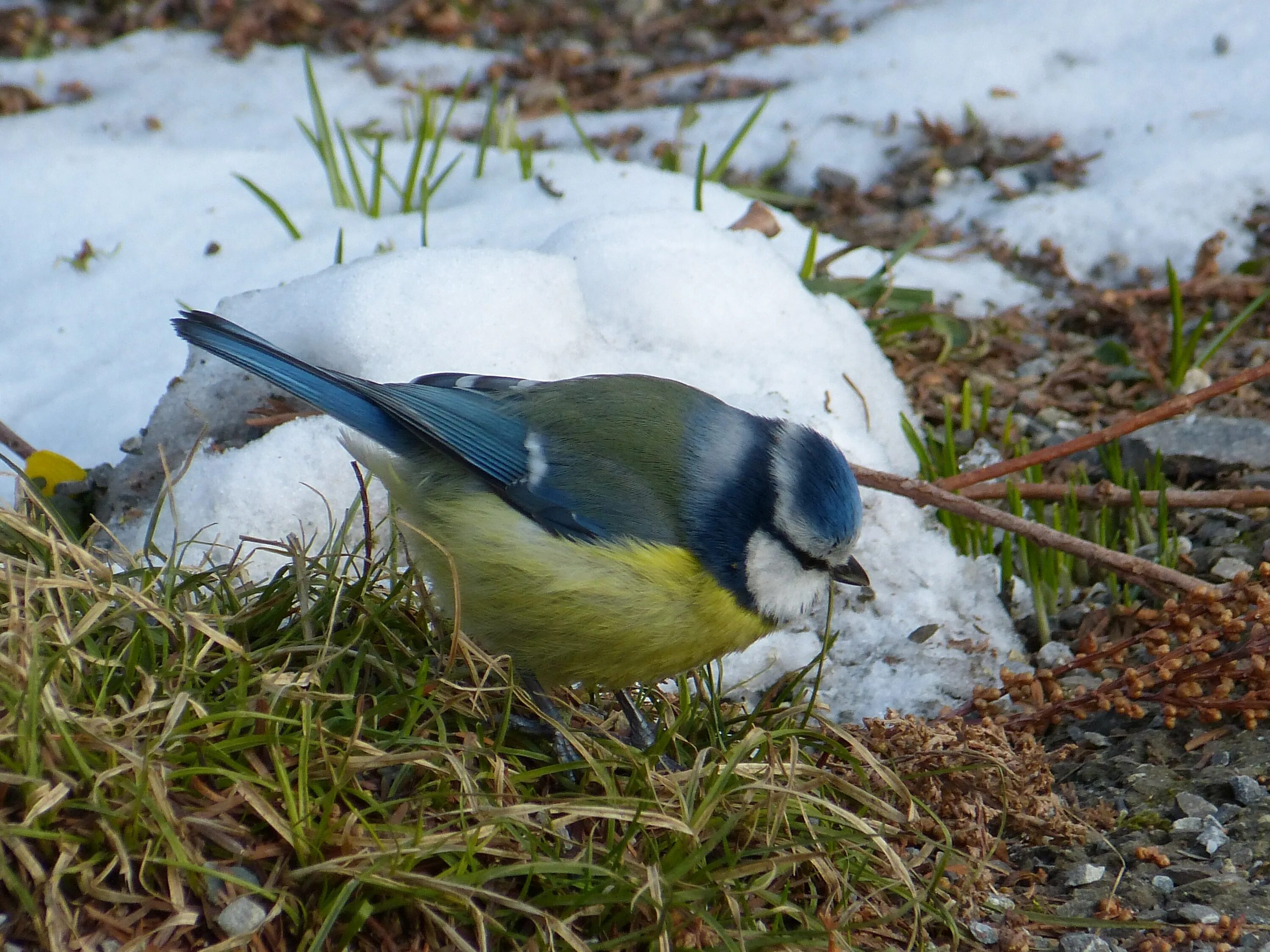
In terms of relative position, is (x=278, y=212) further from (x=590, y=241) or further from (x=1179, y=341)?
(x=1179, y=341)

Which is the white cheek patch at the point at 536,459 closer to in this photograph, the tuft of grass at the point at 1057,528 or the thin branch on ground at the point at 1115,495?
the thin branch on ground at the point at 1115,495

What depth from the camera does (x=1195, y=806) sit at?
7.85ft

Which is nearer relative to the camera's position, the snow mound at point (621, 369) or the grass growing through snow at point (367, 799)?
the grass growing through snow at point (367, 799)

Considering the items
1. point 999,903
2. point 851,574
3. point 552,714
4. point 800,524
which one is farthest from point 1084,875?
point 552,714

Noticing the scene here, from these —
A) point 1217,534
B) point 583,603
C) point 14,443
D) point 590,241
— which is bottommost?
point 1217,534

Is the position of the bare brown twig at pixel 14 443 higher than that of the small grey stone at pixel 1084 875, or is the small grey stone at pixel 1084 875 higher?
the bare brown twig at pixel 14 443

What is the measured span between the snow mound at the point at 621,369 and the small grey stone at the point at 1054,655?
0.29 feet

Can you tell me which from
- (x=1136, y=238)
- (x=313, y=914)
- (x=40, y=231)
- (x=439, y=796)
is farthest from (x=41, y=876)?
(x=1136, y=238)

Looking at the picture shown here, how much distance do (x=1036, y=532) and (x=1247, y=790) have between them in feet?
2.57

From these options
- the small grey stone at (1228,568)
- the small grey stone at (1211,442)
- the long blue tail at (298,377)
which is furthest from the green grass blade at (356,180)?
the small grey stone at (1228,568)

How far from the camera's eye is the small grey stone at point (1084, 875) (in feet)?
7.46

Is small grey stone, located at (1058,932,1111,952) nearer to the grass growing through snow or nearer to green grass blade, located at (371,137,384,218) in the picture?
the grass growing through snow

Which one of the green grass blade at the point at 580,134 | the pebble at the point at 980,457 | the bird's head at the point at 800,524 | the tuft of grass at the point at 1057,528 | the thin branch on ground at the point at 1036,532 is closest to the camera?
the bird's head at the point at 800,524

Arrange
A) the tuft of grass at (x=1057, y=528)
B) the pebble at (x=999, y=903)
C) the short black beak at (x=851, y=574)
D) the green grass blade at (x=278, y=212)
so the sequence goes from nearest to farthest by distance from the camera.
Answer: the pebble at (x=999, y=903), the short black beak at (x=851, y=574), the tuft of grass at (x=1057, y=528), the green grass blade at (x=278, y=212)
